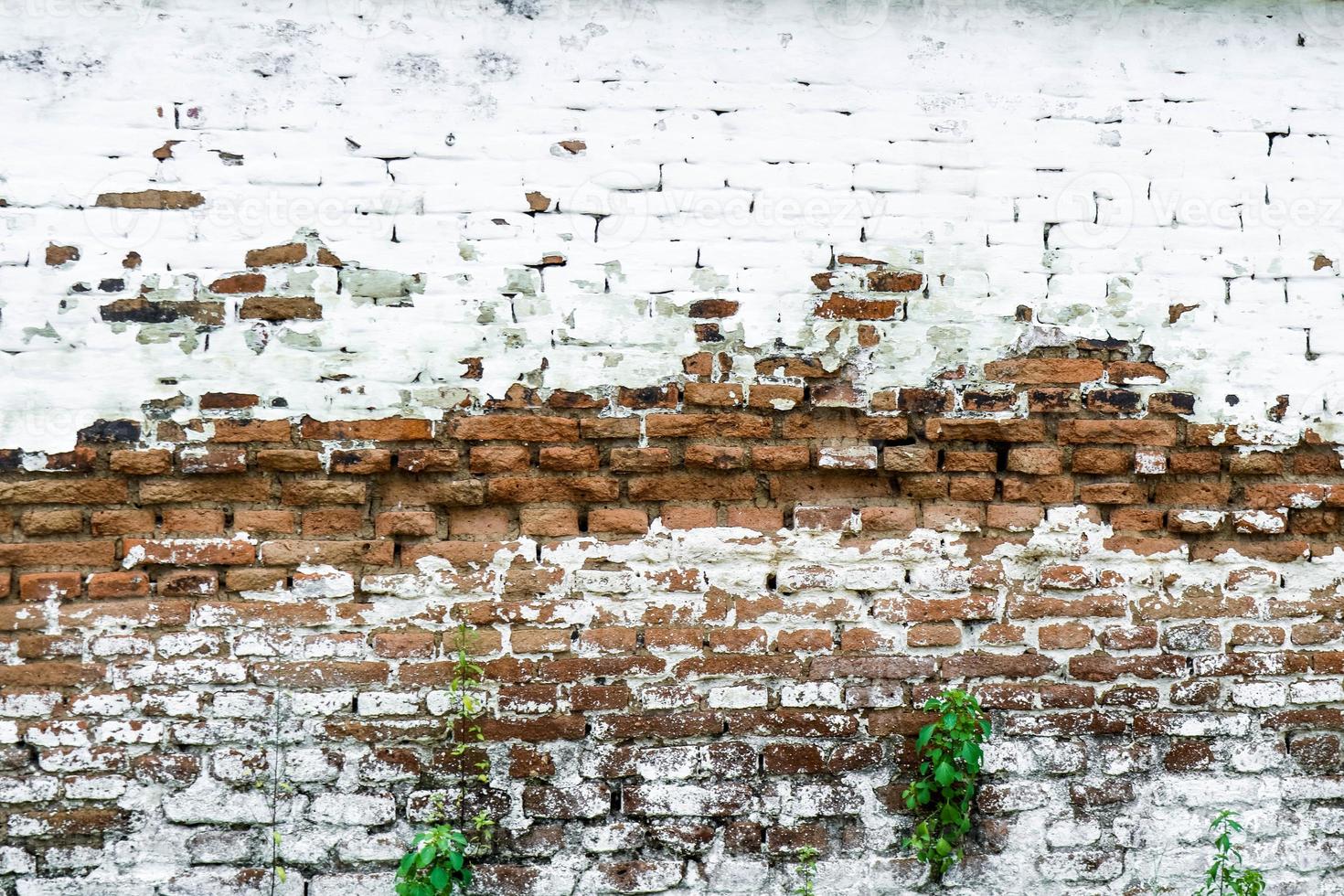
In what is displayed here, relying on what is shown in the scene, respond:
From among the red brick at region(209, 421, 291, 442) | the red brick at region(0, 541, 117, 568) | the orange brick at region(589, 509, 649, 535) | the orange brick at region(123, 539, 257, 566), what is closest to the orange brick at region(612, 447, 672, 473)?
the orange brick at region(589, 509, 649, 535)

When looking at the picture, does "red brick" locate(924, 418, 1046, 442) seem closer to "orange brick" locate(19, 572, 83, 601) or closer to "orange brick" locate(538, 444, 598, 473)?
"orange brick" locate(538, 444, 598, 473)

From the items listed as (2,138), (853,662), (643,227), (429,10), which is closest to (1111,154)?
(643,227)

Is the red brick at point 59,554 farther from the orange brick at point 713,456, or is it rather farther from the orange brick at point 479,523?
the orange brick at point 713,456

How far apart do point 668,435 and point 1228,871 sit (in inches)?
78.4

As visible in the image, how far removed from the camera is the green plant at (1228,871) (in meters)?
2.78

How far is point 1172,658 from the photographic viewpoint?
2.91m

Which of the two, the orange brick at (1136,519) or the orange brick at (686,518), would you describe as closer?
the orange brick at (686,518)

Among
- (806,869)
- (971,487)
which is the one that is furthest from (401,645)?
(971,487)

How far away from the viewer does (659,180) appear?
2.79 metres

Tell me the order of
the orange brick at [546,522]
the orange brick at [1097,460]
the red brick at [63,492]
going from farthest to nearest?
1. the orange brick at [1097,460]
2. the orange brick at [546,522]
3. the red brick at [63,492]

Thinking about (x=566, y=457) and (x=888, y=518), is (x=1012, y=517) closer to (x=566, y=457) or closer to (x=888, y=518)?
(x=888, y=518)

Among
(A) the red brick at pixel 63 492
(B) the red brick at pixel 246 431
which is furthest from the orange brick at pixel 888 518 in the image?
(A) the red brick at pixel 63 492

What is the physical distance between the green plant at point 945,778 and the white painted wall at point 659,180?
927mm

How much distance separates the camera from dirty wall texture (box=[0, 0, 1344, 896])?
8.81 feet
